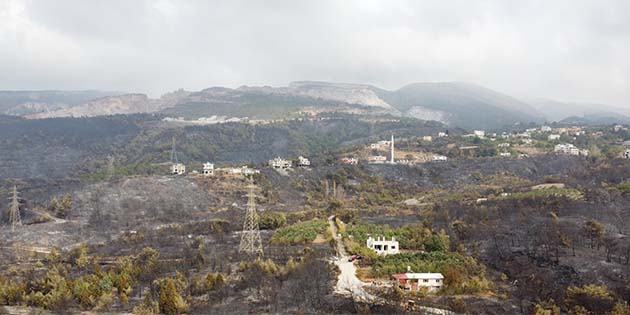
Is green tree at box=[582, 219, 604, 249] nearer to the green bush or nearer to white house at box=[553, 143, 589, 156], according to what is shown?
the green bush

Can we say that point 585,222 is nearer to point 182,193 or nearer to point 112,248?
point 112,248

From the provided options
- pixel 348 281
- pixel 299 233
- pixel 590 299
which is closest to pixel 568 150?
pixel 299 233

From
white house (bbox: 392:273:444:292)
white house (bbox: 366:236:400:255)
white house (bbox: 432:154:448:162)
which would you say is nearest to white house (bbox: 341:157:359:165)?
white house (bbox: 432:154:448:162)

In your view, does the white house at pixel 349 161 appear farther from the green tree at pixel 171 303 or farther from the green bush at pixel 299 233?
the green tree at pixel 171 303

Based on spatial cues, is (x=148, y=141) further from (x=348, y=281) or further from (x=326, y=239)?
(x=348, y=281)

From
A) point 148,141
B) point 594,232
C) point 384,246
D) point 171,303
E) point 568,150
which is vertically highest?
point 568,150

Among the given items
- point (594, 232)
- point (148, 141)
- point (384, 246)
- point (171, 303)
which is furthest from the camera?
point (148, 141)

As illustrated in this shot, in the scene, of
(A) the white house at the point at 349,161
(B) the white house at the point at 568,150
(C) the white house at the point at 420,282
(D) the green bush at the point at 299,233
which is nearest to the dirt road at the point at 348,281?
(C) the white house at the point at 420,282

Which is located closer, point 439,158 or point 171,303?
point 171,303
